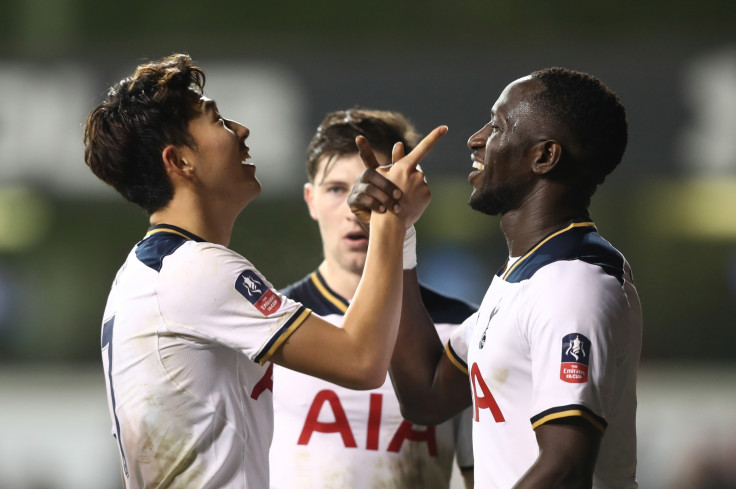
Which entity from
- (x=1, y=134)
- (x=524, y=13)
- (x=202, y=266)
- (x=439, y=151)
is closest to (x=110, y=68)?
(x=1, y=134)

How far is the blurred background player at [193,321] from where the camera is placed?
88.3 inches

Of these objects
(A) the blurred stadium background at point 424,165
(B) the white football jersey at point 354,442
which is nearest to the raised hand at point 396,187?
(B) the white football jersey at point 354,442

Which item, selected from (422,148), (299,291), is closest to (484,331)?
(422,148)

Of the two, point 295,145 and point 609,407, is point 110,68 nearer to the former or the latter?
point 295,145

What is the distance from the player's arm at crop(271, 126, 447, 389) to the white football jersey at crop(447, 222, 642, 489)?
219 millimetres

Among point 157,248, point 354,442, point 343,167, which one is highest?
point 343,167

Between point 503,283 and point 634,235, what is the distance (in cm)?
864

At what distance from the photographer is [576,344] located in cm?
196

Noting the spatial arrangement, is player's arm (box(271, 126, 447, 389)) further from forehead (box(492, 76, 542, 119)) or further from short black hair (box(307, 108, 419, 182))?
short black hair (box(307, 108, 419, 182))

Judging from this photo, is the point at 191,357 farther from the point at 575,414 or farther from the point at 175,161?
the point at 575,414

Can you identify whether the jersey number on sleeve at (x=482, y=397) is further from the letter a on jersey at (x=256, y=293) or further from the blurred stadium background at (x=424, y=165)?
the blurred stadium background at (x=424, y=165)

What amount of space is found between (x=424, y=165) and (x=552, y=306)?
7200 millimetres

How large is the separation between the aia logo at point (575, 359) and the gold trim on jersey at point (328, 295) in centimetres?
128

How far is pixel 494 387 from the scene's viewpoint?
2.20m
